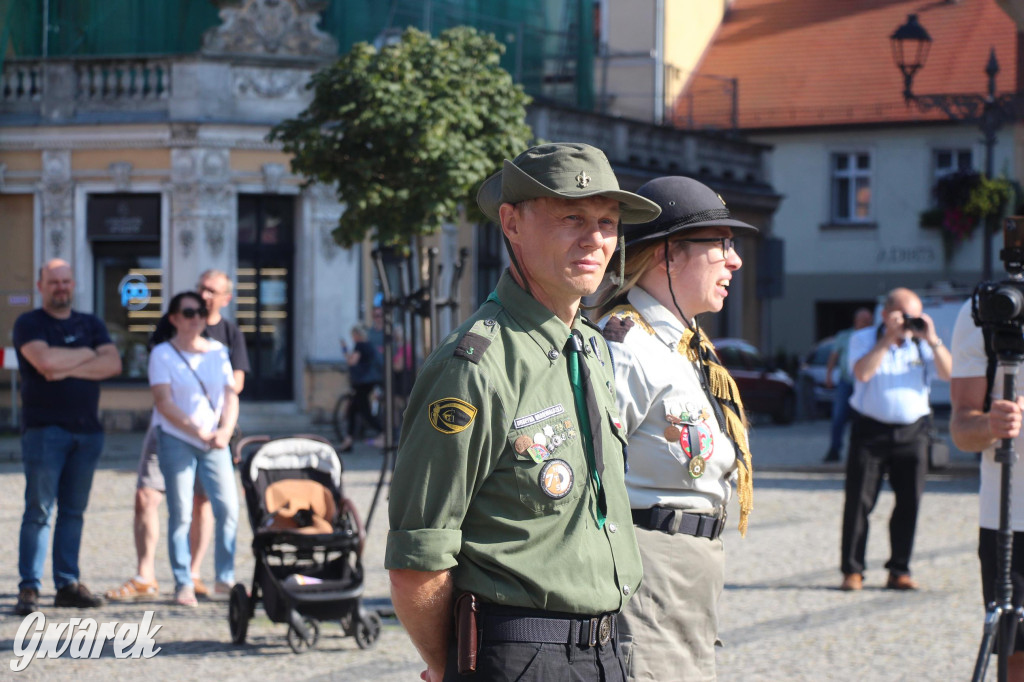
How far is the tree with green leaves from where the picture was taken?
1241 cm

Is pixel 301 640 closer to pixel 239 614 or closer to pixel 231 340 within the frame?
pixel 239 614

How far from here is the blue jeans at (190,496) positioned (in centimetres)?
844

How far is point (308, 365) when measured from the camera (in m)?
23.5

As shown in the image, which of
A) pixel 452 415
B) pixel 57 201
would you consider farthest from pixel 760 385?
pixel 452 415

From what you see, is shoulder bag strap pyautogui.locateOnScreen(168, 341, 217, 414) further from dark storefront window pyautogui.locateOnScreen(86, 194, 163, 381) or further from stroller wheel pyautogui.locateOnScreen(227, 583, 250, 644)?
dark storefront window pyautogui.locateOnScreen(86, 194, 163, 381)

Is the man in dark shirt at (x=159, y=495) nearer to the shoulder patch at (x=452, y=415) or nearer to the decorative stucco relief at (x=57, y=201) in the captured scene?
the shoulder patch at (x=452, y=415)

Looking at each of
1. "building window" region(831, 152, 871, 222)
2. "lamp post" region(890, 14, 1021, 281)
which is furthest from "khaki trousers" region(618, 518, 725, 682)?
"building window" region(831, 152, 871, 222)

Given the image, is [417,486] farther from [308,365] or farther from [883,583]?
[308,365]

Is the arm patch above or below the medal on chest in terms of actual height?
above

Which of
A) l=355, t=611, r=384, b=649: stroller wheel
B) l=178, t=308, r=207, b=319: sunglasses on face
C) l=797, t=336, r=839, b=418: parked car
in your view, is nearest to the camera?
l=355, t=611, r=384, b=649: stroller wheel

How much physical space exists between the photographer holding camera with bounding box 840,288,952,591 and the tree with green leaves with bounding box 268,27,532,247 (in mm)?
4272

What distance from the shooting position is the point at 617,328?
4004 millimetres

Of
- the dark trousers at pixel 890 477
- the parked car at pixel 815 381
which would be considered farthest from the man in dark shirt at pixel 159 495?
the parked car at pixel 815 381

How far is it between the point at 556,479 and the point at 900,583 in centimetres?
684
